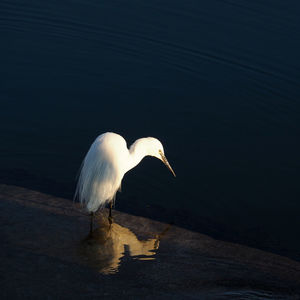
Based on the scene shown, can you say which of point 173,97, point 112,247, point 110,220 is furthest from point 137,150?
point 173,97

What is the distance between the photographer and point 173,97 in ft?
30.1

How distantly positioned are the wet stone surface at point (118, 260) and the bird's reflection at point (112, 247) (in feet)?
0.03

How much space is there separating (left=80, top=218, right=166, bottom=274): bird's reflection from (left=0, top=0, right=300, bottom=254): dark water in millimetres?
868

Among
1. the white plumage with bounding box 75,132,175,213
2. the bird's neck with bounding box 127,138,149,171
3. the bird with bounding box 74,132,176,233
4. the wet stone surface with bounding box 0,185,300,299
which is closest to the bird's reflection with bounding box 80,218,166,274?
the wet stone surface with bounding box 0,185,300,299

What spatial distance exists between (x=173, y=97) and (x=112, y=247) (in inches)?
146

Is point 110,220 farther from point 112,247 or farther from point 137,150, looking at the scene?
point 137,150

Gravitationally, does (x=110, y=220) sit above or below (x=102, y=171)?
below

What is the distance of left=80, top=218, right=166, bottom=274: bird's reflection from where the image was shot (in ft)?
18.8

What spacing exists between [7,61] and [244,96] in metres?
4.05

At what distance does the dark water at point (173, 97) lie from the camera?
7469 millimetres

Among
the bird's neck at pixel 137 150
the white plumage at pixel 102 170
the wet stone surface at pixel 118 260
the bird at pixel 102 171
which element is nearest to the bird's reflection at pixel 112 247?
the wet stone surface at pixel 118 260

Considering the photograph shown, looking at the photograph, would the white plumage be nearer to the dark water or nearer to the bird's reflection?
the bird's reflection

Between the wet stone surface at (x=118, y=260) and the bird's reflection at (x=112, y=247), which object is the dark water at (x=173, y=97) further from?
the bird's reflection at (x=112, y=247)

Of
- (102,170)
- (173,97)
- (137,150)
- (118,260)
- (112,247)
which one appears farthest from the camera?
(173,97)
